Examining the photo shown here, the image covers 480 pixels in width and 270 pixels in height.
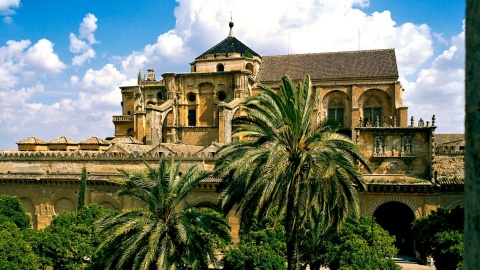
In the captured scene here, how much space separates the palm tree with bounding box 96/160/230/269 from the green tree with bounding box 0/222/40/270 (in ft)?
20.0

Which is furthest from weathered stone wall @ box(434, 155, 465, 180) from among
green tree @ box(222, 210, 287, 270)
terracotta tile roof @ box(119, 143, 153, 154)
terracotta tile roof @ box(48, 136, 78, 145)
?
terracotta tile roof @ box(48, 136, 78, 145)

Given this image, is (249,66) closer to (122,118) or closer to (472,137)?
(122,118)

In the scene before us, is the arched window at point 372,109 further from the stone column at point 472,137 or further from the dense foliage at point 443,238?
the stone column at point 472,137

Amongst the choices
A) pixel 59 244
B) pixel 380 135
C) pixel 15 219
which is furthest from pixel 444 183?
pixel 15 219

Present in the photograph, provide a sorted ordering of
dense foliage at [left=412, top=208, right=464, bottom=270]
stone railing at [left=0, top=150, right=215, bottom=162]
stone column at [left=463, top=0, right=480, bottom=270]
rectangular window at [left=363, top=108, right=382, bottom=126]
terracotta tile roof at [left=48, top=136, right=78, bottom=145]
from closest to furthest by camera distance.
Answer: stone column at [left=463, top=0, right=480, bottom=270], dense foliage at [left=412, top=208, right=464, bottom=270], stone railing at [left=0, top=150, right=215, bottom=162], rectangular window at [left=363, top=108, right=382, bottom=126], terracotta tile roof at [left=48, top=136, right=78, bottom=145]

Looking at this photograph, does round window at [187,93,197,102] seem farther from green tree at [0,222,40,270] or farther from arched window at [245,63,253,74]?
green tree at [0,222,40,270]

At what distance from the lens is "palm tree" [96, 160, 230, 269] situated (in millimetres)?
14383

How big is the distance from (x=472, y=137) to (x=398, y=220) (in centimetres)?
3021

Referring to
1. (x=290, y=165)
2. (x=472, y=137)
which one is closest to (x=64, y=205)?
(x=290, y=165)

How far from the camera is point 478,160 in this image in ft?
8.22

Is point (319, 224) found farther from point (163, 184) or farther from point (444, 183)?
point (444, 183)

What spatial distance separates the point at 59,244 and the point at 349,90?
2786 cm

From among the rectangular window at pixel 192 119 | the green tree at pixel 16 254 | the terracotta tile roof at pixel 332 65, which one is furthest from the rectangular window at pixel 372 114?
the green tree at pixel 16 254

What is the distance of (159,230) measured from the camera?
14.6 meters
